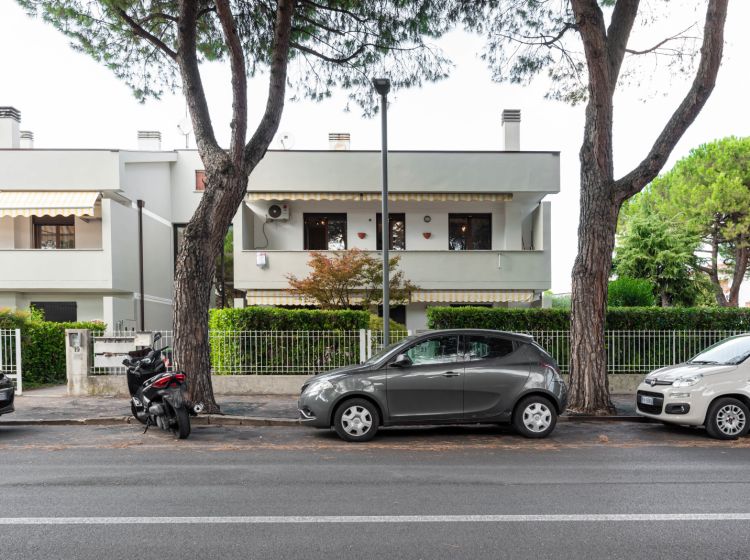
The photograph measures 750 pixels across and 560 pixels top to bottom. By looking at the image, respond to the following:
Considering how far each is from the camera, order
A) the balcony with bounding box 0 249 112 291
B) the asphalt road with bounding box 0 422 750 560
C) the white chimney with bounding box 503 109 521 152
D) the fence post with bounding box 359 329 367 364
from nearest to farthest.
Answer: the asphalt road with bounding box 0 422 750 560, the fence post with bounding box 359 329 367 364, the balcony with bounding box 0 249 112 291, the white chimney with bounding box 503 109 521 152

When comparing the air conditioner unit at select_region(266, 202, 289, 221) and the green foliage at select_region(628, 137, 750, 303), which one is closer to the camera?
the air conditioner unit at select_region(266, 202, 289, 221)

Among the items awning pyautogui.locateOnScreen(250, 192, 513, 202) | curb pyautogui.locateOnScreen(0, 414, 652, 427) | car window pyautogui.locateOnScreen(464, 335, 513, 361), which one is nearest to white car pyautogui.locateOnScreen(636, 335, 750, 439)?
curb pyautogui.locateOnScreen(0, 414, 652, 427)

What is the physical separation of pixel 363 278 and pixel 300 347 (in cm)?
511

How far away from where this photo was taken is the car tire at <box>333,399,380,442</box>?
8.95 m

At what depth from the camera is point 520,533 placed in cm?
485

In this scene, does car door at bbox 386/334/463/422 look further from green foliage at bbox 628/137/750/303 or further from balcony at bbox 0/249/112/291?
green foliage at bbox 628/137/750/303

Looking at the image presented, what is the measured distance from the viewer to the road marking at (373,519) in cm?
514

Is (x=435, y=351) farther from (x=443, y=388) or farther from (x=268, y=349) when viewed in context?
(x=268, y=349)

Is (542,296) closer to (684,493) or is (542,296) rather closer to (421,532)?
(684,493)

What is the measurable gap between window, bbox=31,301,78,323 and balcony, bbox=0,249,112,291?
1280 mm

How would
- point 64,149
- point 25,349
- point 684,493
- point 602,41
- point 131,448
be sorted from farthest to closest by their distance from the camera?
point 64,149, point 25,349, point 602,41, point 131,448, point 684,493

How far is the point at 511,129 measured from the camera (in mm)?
23438

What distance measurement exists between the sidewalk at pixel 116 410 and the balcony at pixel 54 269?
22.9 ft

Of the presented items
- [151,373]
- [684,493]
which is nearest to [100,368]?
[151,373]
